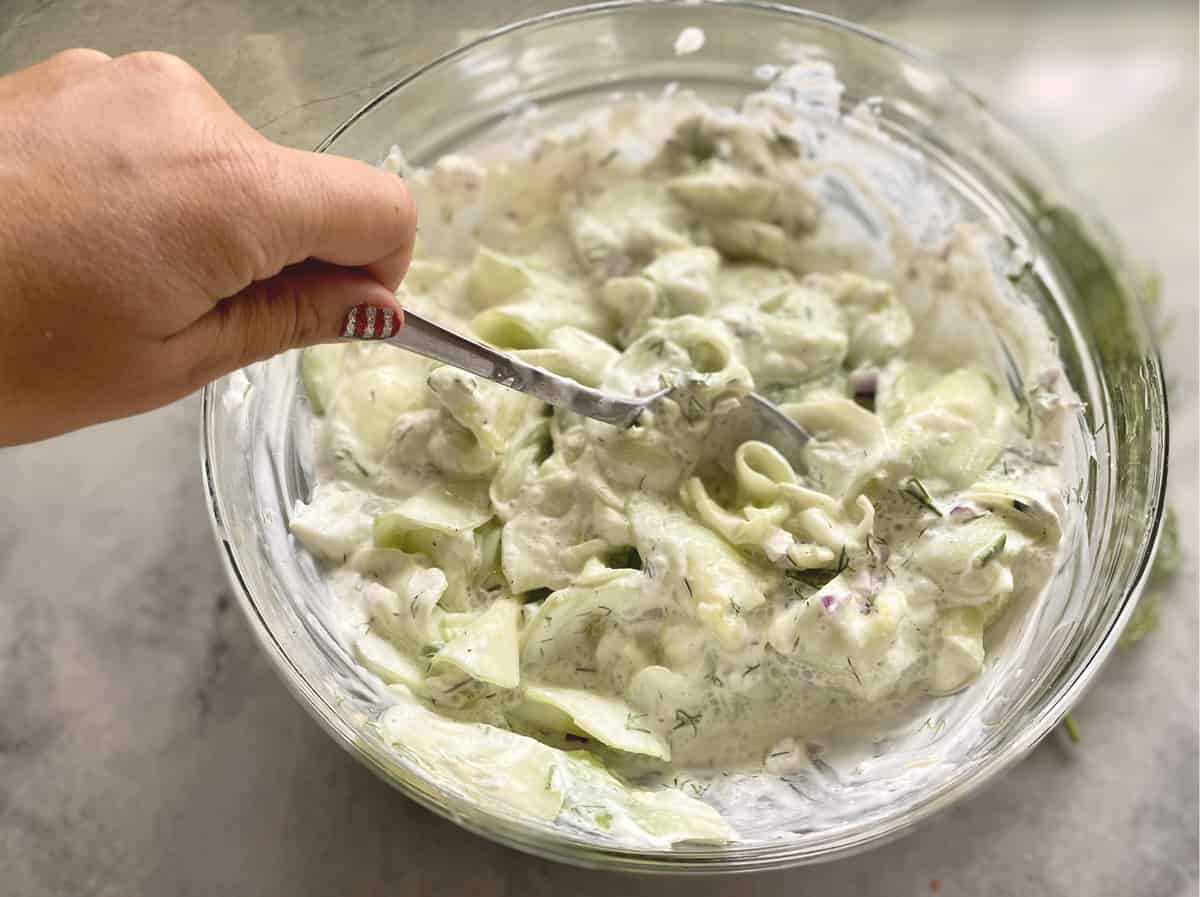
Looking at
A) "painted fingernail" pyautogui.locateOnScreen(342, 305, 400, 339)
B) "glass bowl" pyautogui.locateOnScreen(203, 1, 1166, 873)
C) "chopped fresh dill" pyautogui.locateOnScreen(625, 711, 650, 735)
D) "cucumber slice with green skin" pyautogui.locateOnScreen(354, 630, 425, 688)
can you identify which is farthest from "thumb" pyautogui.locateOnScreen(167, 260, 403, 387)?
"chopped fresh dill" pyautogui.locateOnScreen(625, 711, 650, 735)

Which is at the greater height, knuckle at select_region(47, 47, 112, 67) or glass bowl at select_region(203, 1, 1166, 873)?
knuckle at select_region(47, 47, 112, 67)

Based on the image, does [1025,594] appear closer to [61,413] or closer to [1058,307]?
[1058,307]

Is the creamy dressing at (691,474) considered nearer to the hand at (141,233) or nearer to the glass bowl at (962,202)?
the glass bowl at (962,202)

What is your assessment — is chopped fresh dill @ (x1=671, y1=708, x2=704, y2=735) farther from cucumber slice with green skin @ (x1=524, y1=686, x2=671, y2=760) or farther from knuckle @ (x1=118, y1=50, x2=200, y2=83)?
knuckle @ (x1=118, y1=50, x2=200, y2=83)

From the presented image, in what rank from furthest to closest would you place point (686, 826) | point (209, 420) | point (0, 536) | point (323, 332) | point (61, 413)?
point (0, 536) < point (209, 420) < point (686, 826) < point (323, 332) < point (61, 413)

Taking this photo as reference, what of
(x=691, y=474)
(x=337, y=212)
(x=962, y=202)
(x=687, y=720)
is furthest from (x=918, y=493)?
(x=337, y=212)

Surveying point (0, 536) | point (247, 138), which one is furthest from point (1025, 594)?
point (0, 536)

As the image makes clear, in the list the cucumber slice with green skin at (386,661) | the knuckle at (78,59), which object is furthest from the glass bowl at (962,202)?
the knuckle at (78,59)
